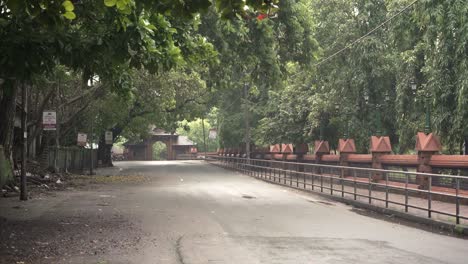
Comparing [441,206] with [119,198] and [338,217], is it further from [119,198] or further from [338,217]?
[119,198]

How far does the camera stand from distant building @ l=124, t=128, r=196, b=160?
310 ft

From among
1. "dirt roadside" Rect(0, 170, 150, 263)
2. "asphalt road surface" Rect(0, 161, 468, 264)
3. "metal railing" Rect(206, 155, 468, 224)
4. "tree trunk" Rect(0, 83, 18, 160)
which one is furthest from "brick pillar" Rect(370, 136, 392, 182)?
"tree trunk" Rect(0, 83, 18, 160)

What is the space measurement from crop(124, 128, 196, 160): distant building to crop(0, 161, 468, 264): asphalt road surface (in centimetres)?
7699

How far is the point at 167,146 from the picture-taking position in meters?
99.3

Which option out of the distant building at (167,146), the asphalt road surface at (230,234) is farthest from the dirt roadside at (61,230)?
the distant building at (167,146)

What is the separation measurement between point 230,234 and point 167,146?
3535 inches

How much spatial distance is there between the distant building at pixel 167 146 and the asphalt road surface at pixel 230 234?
7699 centimetres

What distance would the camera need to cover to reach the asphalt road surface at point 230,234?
325 inches

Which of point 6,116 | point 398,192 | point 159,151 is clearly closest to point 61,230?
point 6,116

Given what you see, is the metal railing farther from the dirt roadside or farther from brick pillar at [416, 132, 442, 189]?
the dirt roadside

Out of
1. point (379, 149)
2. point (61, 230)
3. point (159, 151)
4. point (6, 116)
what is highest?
point (6, 116)

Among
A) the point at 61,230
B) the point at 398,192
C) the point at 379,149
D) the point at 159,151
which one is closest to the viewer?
the point at 61,230

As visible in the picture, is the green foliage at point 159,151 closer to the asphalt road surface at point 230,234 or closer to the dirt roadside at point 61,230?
the dirt roadside at point 61,230

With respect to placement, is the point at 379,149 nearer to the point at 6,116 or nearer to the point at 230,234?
the point at 230,234
